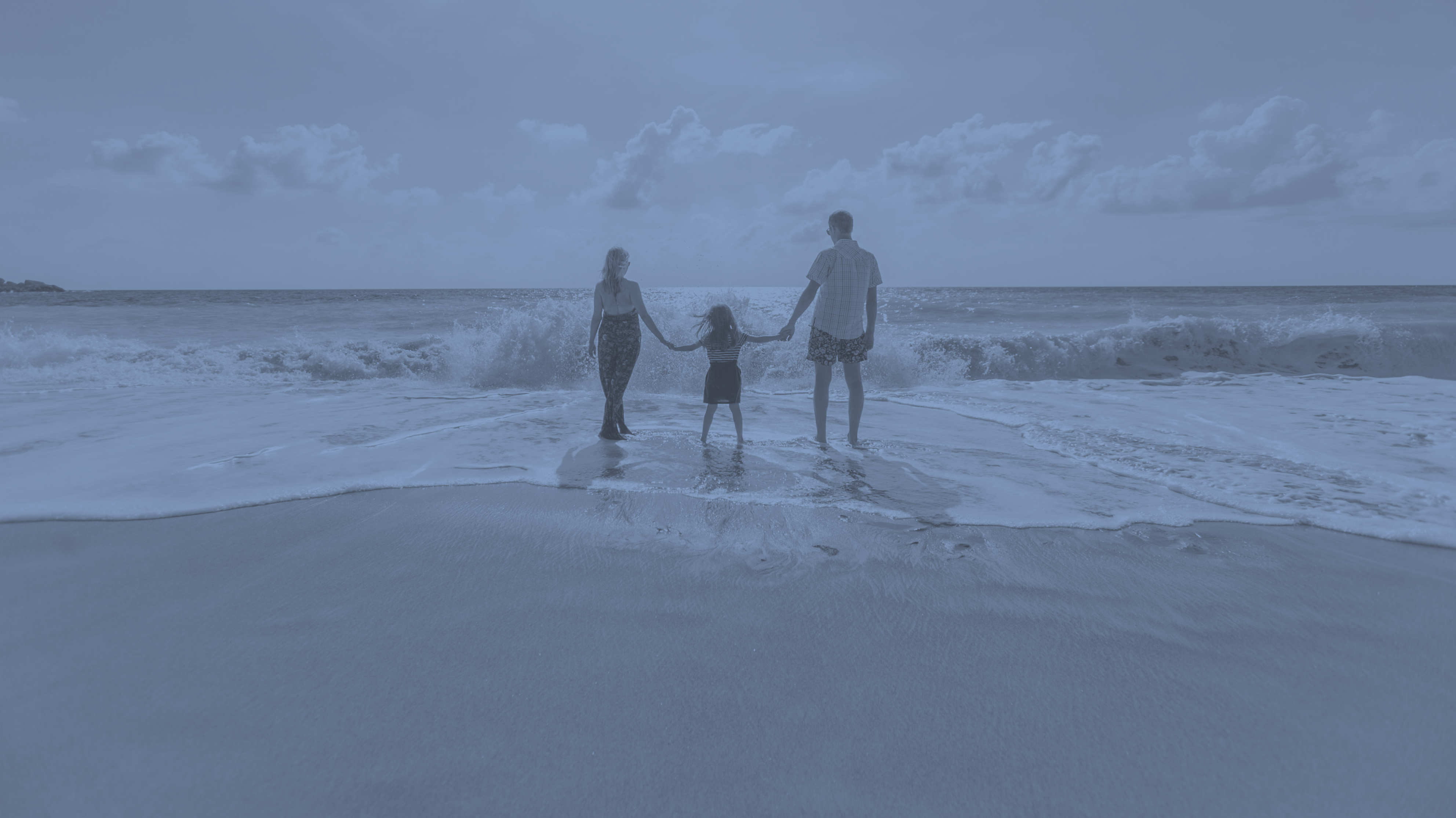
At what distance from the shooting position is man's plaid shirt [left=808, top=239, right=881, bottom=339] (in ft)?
17.6

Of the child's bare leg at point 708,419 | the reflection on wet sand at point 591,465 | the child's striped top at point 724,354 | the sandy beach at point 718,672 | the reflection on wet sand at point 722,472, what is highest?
the child's striped top at point 724,354

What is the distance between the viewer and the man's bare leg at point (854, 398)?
553 cm

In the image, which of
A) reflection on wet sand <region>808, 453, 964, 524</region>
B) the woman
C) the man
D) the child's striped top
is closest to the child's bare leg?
the child's striped top

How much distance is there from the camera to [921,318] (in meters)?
24.1

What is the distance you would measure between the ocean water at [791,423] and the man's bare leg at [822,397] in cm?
19

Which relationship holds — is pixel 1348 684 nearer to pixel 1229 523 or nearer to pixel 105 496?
pixel 1229 523

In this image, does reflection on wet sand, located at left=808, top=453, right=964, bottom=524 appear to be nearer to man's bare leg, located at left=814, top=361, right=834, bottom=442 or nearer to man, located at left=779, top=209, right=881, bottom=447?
man's bare leg, located at left=814, top=361, right=834, bottom=442

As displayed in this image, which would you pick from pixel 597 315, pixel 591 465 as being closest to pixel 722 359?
pixel 597 315

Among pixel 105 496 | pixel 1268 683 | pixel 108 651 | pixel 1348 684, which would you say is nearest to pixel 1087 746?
pixel 1268 683

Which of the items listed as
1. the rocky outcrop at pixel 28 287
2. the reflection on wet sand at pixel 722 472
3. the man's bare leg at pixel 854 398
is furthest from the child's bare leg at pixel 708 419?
the rocky outcrop at pixel 28 287

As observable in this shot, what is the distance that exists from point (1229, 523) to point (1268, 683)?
1.83 m

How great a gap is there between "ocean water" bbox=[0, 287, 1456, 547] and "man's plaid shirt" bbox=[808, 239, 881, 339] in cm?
97

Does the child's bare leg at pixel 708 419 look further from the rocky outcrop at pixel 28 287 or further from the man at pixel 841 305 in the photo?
the rocky outcrop at pixel 28 287

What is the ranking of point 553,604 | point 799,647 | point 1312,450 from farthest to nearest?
point 1312,450 < point 553,604 < point 799,647
